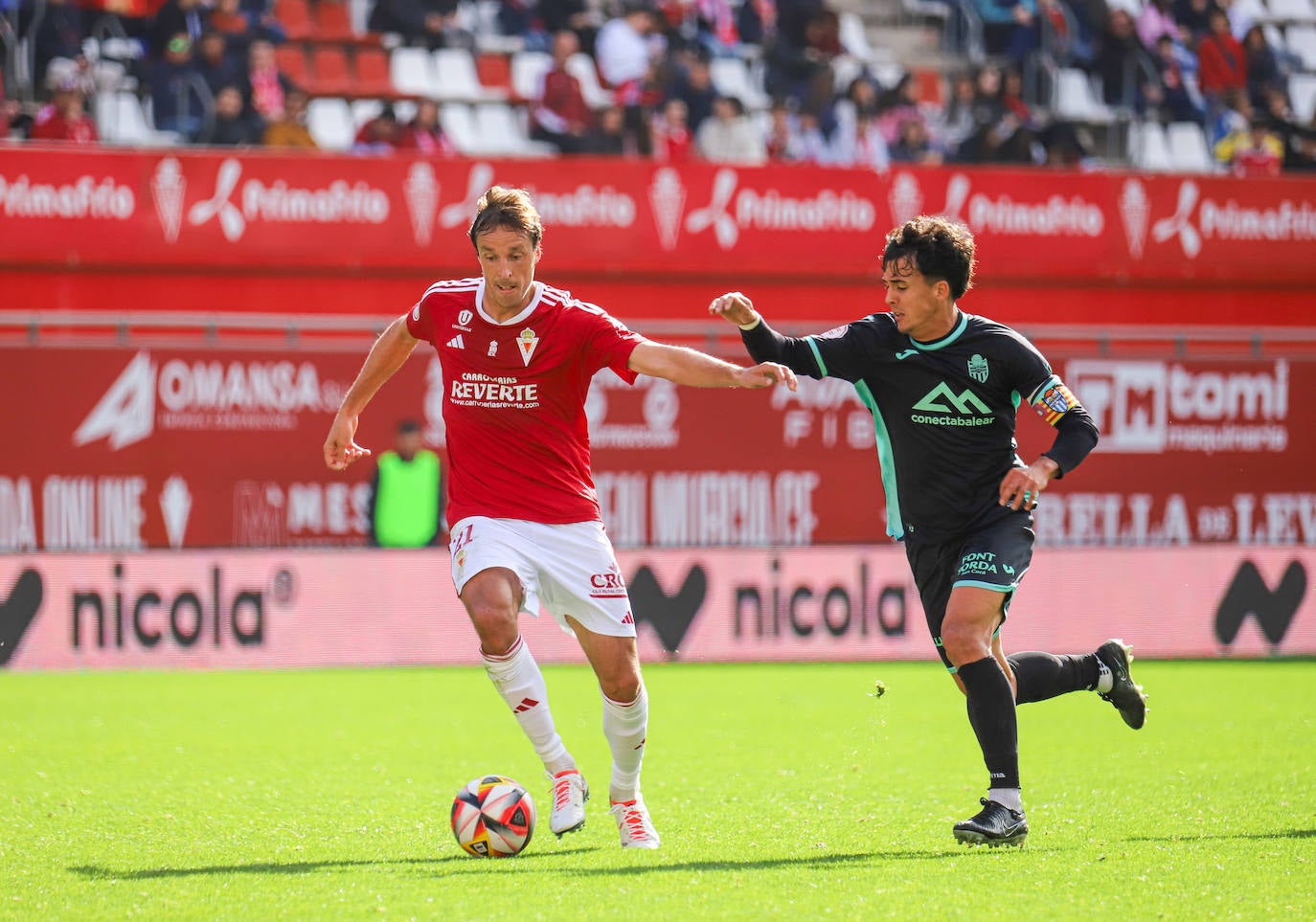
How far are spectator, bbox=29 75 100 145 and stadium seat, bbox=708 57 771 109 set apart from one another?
23.1 ft

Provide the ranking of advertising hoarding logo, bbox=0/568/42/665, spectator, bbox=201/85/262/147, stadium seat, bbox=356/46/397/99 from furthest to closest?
1. stadium seat, bbox=356/46/397/99
2. spectator, bbox=201/85/262/147
3. advertising hoarding logo, bbox=0/568/42/665

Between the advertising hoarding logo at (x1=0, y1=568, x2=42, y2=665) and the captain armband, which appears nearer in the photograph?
the captain armband

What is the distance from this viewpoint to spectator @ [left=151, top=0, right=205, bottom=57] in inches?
660

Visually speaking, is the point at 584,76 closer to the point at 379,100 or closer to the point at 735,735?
the point at 379,100

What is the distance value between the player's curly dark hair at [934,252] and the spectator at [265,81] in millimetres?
11591

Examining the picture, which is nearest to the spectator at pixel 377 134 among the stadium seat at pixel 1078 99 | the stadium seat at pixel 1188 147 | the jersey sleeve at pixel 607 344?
the stadium seat at pixel 1078 99

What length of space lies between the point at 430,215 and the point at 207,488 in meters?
3.44


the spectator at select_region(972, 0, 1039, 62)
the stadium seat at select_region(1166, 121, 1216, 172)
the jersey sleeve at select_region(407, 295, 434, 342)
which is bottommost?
the jersey sleeve at select_region(407, 295, 434, 342)

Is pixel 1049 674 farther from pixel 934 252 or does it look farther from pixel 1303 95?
pixel 1303 95

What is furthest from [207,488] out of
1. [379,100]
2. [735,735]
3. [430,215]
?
[735,735]

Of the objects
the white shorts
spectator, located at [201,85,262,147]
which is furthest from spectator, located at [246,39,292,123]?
the white shorts

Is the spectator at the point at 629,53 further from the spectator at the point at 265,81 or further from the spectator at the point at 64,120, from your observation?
the spectator at the point at 64,120

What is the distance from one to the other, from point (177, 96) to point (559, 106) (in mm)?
3875

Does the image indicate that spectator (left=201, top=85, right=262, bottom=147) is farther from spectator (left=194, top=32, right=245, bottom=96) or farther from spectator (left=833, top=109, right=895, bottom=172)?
spectator (left=833, top=109, right=895, bottom=172)
